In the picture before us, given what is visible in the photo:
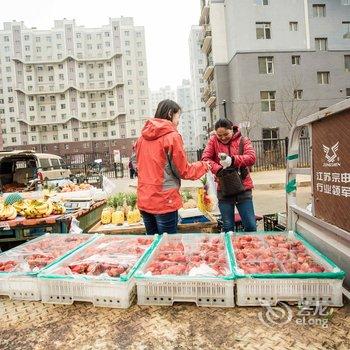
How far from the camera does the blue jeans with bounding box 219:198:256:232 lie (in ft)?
13.9

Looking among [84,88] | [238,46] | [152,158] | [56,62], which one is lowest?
[152,158]

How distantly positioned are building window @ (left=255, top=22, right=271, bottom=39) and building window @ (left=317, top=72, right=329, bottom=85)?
5.73 m

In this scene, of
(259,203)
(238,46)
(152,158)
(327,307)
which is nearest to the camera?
(327,307)

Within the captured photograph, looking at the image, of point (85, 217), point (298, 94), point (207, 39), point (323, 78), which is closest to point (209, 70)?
point (207, 39)

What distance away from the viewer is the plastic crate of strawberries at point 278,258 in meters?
2.07

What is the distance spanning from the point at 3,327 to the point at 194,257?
1367mm

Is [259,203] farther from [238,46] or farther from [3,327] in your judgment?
[238,46]

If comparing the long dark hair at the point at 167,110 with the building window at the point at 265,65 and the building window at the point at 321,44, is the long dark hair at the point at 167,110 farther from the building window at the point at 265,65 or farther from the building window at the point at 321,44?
the building window at the point at 321,44

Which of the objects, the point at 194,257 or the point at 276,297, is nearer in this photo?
the point at 276,297

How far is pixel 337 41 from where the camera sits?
28812 mm

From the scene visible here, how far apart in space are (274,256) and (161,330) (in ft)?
3.58

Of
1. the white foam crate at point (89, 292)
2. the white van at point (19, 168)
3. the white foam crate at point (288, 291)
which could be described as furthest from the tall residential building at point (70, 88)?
the white foam crate at point (288, 291)

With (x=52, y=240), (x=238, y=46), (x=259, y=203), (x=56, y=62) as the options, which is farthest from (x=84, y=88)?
(x=52, y=240)

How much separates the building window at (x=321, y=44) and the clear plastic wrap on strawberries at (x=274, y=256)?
3085 centimetres
